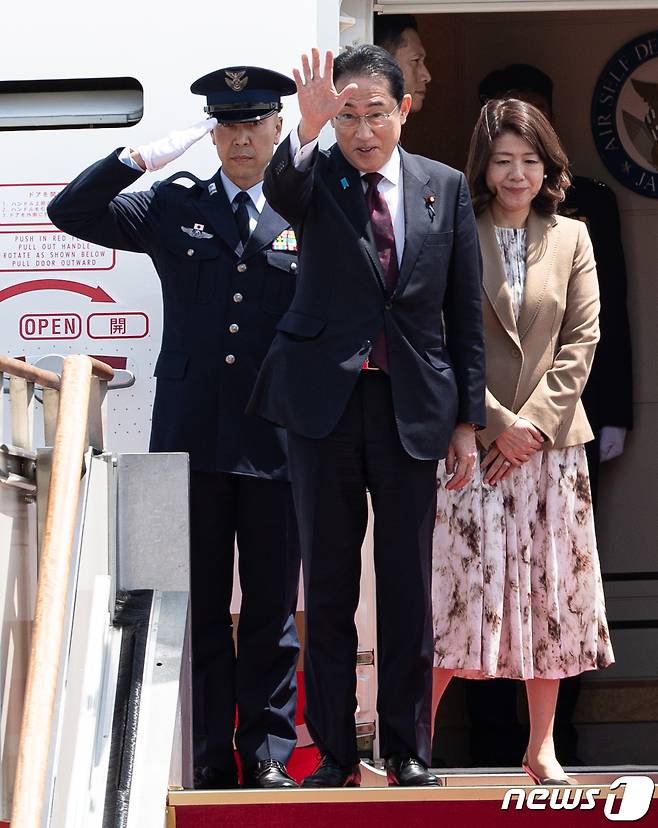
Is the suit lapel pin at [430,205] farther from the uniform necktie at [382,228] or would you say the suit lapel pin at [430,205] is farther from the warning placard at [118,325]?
the warning placard at [118,325]

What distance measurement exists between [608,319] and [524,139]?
1.97 meters

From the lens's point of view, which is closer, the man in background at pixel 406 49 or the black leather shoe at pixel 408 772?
the black leather shoe at pixel 408 772

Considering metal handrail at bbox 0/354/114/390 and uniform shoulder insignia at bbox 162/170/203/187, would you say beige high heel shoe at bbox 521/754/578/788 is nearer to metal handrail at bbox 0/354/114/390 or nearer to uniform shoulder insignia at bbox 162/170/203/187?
metal handrail at bbox 0/354/114/390

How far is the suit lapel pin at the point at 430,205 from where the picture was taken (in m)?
3.47

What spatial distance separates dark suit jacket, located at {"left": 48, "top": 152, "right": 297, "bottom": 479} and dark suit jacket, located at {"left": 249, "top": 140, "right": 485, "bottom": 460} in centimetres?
28

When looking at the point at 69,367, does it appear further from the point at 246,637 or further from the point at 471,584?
the point at 471,584

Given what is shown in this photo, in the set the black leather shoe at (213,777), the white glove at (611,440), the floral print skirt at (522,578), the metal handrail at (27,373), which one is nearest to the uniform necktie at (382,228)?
the floral print skirt at (522,578)

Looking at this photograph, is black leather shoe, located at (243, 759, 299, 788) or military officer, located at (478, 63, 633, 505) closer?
black leather shoe, located at (243, 759, 299, 788)

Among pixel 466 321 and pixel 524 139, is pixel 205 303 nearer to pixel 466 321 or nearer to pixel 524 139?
pixel 466 321

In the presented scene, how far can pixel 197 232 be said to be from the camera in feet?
12.6

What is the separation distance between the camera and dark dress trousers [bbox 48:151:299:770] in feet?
12.1

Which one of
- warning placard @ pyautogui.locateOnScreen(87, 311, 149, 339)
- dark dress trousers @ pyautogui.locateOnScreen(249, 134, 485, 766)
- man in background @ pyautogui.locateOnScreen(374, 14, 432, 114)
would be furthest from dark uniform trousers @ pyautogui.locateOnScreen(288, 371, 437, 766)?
man in background @ pyautogui.locateOnScreen(374, 14, 432, 114)

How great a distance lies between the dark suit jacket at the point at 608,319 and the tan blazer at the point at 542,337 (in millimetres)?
1803

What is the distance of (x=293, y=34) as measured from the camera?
4.14 m
